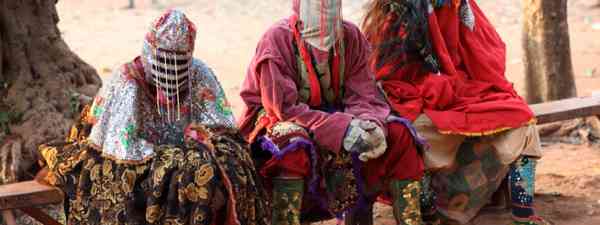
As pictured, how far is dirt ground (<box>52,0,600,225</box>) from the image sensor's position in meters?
6.07

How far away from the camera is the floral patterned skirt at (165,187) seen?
13.7 ft

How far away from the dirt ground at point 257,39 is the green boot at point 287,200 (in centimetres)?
115

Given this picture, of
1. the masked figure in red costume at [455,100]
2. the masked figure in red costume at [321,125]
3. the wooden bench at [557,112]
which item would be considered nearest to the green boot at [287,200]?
the masked figure in red costume at [321,125]

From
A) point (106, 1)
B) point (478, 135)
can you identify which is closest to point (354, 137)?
point (478, 135)

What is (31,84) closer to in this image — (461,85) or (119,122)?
(119,122)

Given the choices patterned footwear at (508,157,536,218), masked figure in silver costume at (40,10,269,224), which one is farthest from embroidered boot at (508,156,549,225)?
masked figure in silver costume at (40,10,269,224)

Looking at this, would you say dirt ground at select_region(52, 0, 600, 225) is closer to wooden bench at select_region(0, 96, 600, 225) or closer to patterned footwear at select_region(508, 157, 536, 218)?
patterned footwear at select_region(508, 157, 536, 218)

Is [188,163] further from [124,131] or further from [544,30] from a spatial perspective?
[544,30]

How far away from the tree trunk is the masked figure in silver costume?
942 millimetres

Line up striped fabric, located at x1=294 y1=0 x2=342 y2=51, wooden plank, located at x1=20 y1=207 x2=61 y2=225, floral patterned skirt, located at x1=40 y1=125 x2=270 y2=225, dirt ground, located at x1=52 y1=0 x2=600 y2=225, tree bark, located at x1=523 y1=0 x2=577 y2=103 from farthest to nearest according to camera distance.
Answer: tree bark, located at x1=523 y1=0 x2=577 y2=103, dirt ground, located at x1=52 y1=0 x2=600 y2=225, striped fabric, located at x1=294 y1=0 x2=342 y2=51, wooden plank, located at x1=20 y1=207 x2=61 y2=225, floral patterned skirt, located at x1=40 y1=125 x2=270 y2=225

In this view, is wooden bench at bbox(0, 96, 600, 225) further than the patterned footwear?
No

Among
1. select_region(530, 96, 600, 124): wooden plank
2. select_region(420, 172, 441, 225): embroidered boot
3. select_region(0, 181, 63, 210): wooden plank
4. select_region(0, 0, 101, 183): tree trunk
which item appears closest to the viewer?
select_region(0, 181, 63, 210): wooden plank

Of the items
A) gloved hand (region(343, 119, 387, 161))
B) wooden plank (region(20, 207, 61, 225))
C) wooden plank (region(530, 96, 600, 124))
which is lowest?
wooden plank (region(20, 207, 61, 225))

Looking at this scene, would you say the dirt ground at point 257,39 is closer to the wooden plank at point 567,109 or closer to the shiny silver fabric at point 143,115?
the wooden plank at point 567,109
